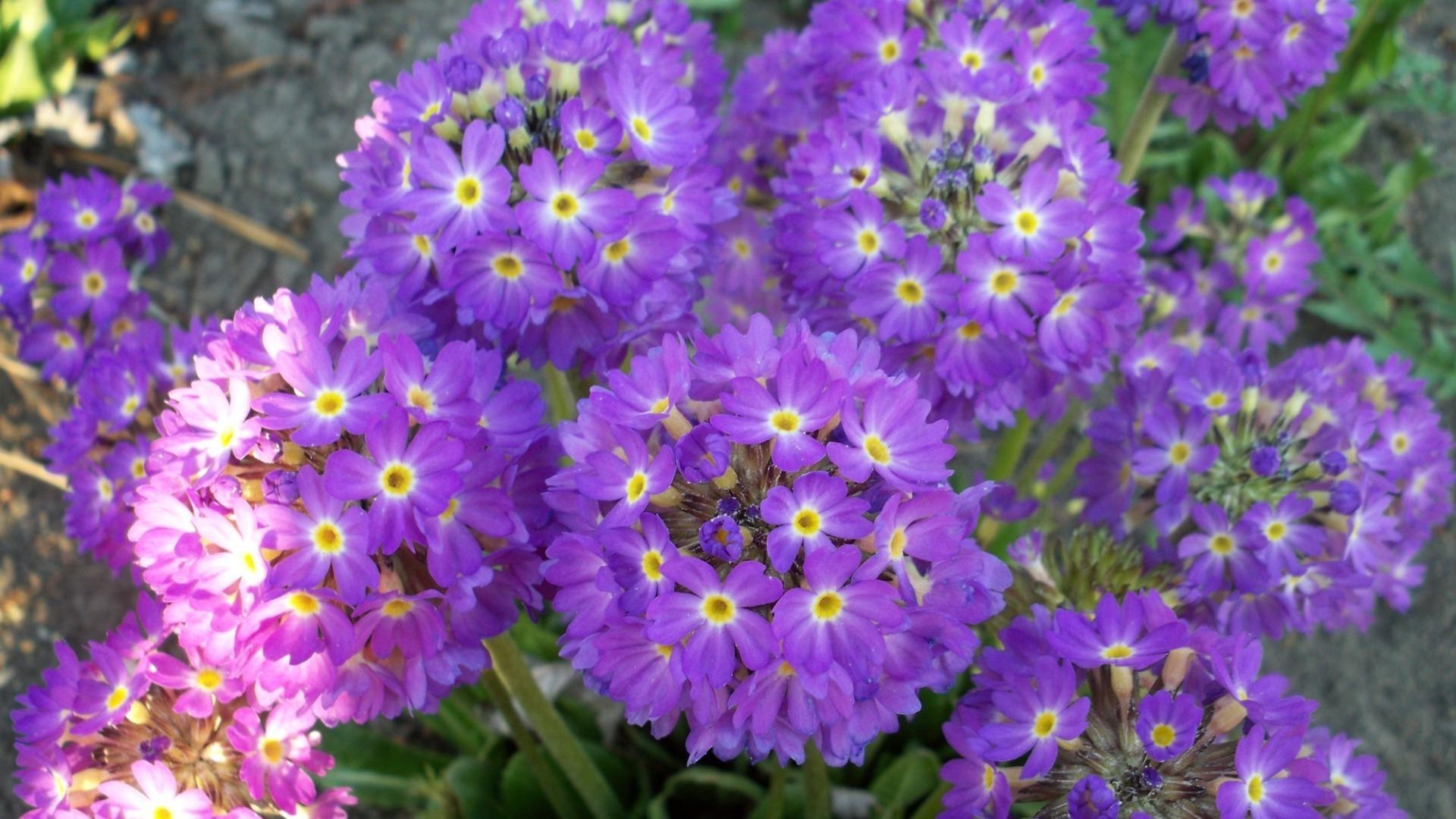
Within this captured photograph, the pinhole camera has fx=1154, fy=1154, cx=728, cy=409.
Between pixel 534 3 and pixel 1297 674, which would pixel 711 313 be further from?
pixel 1297 674

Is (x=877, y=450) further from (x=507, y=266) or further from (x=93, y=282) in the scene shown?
(x=93, y=282)

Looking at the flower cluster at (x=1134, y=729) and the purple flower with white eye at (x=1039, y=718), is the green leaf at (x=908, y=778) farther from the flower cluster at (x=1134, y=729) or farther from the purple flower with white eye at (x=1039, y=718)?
the purple flower with white eye at (x=1039, y=718)

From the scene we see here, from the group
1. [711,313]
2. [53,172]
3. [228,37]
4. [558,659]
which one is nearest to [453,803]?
[558,659]

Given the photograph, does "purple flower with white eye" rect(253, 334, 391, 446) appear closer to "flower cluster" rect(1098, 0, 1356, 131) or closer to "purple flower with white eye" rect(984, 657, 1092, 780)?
"purple flower with white eye" rect(984, 657, 1092, 780)

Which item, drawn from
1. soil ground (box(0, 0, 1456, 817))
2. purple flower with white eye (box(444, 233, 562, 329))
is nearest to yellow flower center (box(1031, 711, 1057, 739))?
purple flower with white eye (box(444, 233, 562, 329))

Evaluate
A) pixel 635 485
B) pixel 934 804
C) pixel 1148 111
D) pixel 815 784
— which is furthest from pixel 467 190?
pixel 1148 111

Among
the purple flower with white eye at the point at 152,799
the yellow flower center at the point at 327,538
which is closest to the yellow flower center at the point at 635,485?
the yellow flower center at the point at 327,538
